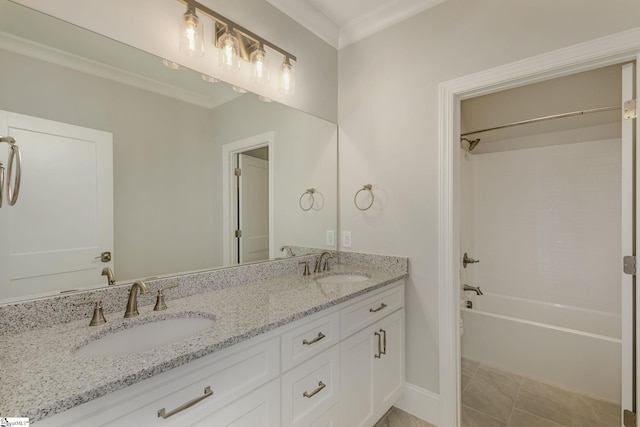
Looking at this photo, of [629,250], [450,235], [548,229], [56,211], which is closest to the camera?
[56,211]

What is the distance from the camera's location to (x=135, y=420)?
0.72 m

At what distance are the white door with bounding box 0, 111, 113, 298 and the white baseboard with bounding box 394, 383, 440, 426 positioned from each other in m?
1.85

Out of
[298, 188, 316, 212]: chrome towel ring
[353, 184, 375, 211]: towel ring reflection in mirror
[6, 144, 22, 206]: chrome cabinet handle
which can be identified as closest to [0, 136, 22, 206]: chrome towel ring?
[6, 144, 22, 206]: chrome cabinet handle

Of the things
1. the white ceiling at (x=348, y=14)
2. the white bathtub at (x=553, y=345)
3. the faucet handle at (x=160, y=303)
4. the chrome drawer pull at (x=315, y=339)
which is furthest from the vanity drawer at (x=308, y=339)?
the white ceiling at (x=348, y=14)

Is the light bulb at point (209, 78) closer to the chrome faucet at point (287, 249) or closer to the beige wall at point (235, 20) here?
the beige wall at point (235, 20)

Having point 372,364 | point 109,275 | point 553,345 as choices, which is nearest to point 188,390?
point 109,275

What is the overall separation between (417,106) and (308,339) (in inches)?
60.0

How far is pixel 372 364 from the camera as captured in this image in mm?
1553

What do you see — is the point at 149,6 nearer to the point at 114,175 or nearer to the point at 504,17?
the point at 114,175

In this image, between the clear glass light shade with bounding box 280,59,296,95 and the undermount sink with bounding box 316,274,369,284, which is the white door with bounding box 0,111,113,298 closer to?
the clear glass light shade with bounding box 280,59,296,95

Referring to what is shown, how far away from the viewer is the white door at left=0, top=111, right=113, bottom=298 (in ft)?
3.21

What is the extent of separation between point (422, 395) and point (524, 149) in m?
2.46

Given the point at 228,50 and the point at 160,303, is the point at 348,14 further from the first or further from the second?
the point at 160,303

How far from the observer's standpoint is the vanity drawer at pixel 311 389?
1098 mm
